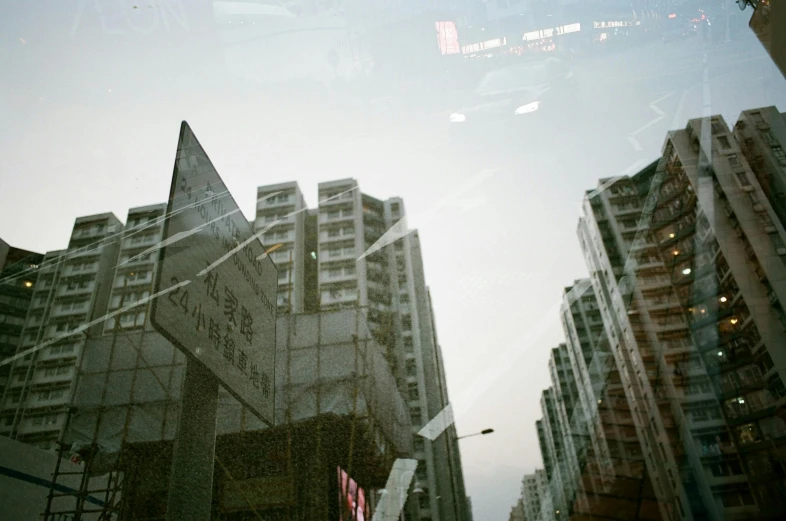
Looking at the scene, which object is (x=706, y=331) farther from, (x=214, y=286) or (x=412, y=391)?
(x=214, y=286)

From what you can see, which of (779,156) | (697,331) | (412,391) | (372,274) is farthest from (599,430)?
(779,156)

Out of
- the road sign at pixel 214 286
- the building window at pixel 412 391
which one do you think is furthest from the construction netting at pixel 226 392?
the building window at pixel 412 391

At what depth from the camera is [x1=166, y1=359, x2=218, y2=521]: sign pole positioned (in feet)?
4.53

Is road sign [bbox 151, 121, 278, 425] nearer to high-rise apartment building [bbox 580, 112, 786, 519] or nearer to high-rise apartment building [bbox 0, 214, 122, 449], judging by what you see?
high-rise apartment building [bbox 580, 112, 786, 519]

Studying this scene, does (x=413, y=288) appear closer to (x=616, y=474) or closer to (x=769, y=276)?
(x=616, y=474)

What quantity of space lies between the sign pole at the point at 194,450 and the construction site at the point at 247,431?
17.9 feet

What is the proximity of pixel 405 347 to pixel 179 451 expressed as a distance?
40854 millimetres

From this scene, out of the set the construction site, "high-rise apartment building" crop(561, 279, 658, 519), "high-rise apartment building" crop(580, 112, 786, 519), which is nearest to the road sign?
the construction site

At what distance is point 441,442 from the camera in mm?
36500

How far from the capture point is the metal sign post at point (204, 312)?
1.40 metres

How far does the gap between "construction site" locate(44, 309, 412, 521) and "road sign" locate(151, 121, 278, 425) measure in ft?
16.8

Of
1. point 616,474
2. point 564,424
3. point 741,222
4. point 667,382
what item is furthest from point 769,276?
point 564,424

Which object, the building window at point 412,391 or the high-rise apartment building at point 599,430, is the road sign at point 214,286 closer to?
the high-rise apartment building at point 599,430

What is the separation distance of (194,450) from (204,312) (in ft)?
1.61
